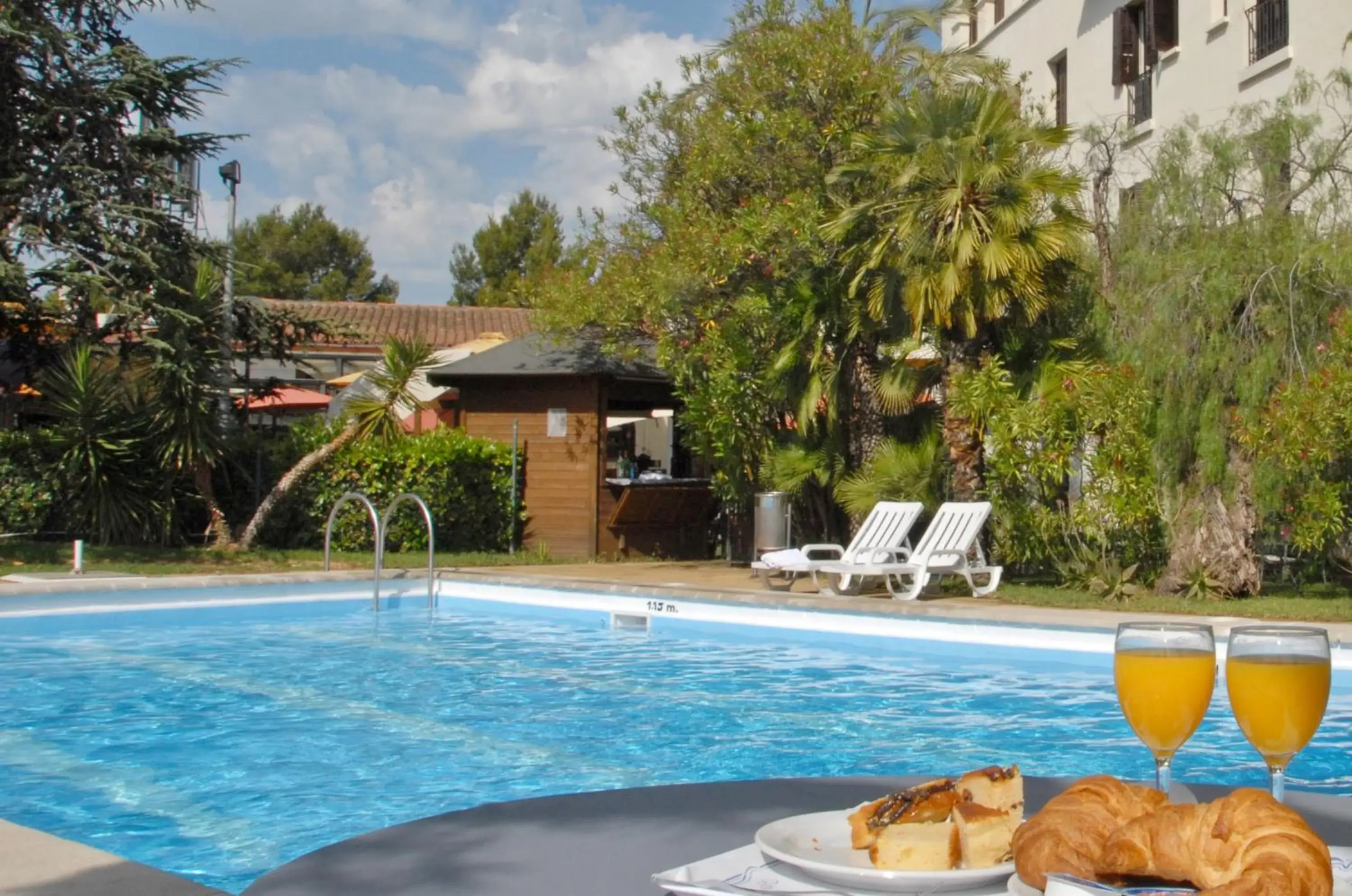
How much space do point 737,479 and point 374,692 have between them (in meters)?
8.42

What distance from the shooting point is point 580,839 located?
1.80 metres

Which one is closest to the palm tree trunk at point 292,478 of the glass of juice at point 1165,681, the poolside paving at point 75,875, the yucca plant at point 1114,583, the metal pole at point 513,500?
the metal pole at point 513,500

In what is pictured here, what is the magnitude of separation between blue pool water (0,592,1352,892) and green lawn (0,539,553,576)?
9.06 ft

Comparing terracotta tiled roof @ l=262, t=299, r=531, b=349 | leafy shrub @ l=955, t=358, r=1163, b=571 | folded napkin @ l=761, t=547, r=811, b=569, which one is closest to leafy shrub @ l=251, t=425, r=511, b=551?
folded napkin @ l=761, t=547, r=811, b=569

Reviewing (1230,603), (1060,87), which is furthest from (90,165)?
(1060,87)

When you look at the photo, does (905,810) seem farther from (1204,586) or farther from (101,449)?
(101,449)

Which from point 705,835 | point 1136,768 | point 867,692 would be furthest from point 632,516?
point 705,835

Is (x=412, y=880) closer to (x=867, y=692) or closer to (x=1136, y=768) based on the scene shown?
(x=1136, y=768)

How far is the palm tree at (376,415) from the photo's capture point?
1817 cm

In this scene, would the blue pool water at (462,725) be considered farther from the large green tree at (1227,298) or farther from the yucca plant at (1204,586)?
the large green tree at (1227,298)

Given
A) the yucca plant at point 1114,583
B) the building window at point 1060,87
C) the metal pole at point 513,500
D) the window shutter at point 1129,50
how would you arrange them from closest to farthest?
1. the yucca plant at point 1114,583
2. the metal pole at point 513,500
3. the window shutter at point 1129,50
4. the building window at point 1060,87

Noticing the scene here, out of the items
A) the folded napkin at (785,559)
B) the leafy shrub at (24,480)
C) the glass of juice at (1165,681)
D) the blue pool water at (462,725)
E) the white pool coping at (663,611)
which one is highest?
the leafy shrub at (24,480)

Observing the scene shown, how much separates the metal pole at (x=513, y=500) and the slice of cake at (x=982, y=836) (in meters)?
18.2

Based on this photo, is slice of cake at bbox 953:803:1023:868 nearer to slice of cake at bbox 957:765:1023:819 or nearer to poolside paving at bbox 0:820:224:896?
slice of cake at bbox 957:765:1023:819
